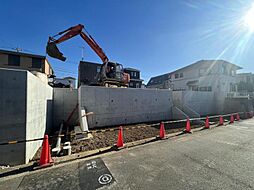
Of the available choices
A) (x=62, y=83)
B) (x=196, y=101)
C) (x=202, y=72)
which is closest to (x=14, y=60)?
(x=62, y=83)

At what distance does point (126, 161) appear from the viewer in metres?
3.94

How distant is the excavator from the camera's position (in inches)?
399

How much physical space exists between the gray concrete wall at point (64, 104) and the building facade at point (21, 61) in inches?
343

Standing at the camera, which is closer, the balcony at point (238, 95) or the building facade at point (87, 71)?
the balcony at point (238, 95)

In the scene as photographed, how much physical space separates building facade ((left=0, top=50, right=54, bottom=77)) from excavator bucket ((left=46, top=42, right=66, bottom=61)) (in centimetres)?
915

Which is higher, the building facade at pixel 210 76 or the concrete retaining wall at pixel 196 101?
the building facade at pixel 210 76

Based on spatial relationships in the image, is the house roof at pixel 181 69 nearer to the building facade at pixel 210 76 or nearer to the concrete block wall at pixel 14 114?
the building facade at pixel 210 76

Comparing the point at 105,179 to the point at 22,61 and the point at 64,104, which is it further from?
the point at 22,61

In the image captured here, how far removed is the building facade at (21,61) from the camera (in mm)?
17059

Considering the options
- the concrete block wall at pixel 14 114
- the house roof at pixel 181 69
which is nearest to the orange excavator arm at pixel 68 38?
the concrete block wall at pixel 14 114

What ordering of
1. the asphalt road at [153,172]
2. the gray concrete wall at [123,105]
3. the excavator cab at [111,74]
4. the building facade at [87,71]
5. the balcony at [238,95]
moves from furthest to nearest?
the building facade at [87,71], the balcony at [238,95], the excavator cab at [111,74], the gray concrete wall at [123,105], the asphalt road at [153,172]

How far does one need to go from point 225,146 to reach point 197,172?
9.69 ft

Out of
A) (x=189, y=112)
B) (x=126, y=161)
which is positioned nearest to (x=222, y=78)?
(x=189, y=112)

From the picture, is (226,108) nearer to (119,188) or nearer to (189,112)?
(189,112)
